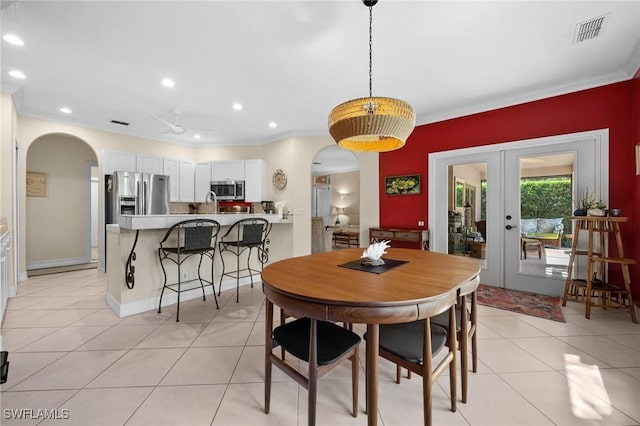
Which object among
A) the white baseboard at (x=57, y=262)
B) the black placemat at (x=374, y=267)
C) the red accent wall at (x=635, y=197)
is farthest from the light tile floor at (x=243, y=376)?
the white baseboard at (x=57, y=262)

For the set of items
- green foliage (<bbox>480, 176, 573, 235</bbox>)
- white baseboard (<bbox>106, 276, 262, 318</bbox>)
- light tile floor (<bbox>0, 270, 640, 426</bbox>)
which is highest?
green foliage (<bbox>480, 176, 573, 235</bbox>)

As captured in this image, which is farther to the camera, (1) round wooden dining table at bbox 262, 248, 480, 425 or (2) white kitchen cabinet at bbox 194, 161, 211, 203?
(2) white kitchen cabinet at bbox 194, 161, 211, 203

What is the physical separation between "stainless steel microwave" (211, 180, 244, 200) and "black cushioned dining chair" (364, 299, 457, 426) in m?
4.66

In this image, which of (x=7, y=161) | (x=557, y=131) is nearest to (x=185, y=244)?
(x=7, y=161)

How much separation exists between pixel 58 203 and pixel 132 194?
6.08ft

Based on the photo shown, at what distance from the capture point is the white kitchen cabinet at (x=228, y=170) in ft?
18.3

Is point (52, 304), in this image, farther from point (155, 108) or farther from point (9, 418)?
point (155, 108)

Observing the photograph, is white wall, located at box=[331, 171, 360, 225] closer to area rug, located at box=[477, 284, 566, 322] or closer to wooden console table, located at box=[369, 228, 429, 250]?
wooden console table, located at box=[369, 228, 429, 250]

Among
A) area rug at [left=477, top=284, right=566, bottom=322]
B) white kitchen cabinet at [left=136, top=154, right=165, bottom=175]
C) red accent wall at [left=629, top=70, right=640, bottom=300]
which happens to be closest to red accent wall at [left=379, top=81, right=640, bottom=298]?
red accent wall at [left=629, top=70, right=640, bottom=300]

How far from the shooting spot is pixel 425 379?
1236 mm

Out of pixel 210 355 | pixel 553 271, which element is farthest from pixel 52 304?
pixel 553 271

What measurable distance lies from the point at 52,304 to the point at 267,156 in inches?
154

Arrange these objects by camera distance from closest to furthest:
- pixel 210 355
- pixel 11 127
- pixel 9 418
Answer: pixel 9 418 < pixel 210 355 < pixel 11 127

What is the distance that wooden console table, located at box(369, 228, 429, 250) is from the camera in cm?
420
